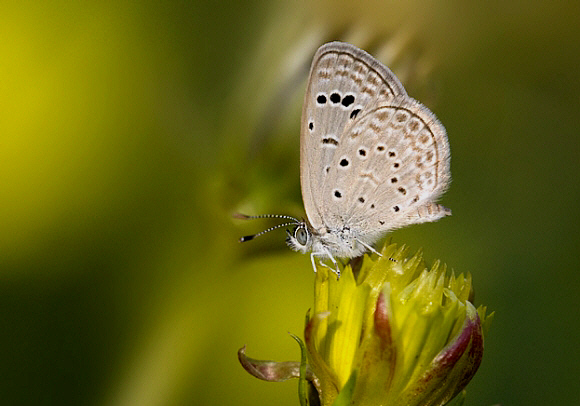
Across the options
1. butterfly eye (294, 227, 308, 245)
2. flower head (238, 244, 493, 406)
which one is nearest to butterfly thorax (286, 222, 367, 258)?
butterfly eye (294, 227, 308, 245)

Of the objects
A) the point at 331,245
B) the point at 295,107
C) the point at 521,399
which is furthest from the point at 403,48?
the point at 521,399

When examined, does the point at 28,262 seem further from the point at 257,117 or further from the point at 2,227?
the point at 257,117

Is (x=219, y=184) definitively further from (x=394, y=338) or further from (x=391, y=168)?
(x=394, y=338)

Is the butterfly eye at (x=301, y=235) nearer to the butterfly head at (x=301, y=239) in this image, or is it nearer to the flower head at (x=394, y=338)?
the butterfly head at (x=301, y=239)

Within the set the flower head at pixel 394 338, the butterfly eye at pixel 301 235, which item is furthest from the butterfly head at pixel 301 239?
the flower head at pixel 394 338

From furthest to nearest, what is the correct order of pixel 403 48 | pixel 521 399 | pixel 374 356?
pixel 403 48, pixel 521 399, pixel 374 356

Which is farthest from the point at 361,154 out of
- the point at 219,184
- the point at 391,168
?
the point at 219,184
